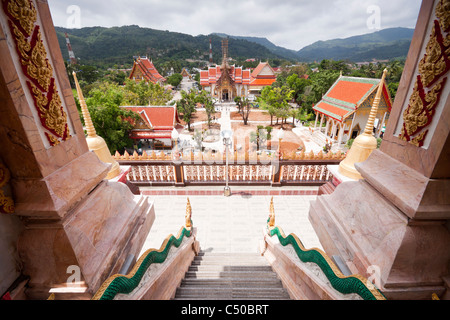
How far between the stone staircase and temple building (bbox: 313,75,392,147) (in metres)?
15.4

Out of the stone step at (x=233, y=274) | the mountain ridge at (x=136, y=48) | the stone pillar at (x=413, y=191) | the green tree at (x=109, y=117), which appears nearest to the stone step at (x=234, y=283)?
the stone step at (x=233, y=274)

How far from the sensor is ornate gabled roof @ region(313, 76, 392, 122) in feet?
49.6

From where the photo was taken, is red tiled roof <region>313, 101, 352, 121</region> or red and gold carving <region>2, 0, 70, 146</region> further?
red tiled roof <region>313, 101, 352, 121</region>

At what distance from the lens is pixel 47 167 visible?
1978 mm

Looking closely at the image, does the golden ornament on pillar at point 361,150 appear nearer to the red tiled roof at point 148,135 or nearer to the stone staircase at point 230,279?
the stone staircase at point 230,279

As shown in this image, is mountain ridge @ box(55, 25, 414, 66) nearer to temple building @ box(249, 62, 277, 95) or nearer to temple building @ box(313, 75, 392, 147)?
temple building @ box(249, 62, 277, 95)

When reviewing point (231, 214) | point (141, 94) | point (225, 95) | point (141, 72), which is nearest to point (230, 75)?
point (225, 95)

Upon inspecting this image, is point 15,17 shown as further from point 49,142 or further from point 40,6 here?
point 49,142

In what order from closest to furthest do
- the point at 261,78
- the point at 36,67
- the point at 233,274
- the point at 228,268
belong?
1. the point at 36,67
2. the point at 233,274
3. the point at 228,268
4. the point at 261,78

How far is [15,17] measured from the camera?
5.54 feet

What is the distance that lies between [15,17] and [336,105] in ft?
65.2

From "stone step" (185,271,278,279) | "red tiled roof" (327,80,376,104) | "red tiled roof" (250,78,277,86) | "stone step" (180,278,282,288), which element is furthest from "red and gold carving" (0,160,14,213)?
"red tiled roof" (250,78,277,86)

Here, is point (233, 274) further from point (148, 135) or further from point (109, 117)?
point (148, 135)

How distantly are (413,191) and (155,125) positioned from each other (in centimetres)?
1711
